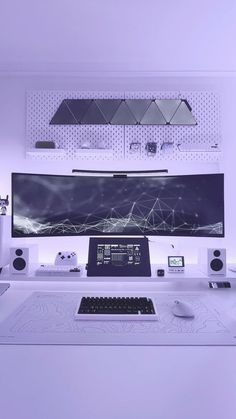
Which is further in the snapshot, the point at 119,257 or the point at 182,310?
the point at 119,257

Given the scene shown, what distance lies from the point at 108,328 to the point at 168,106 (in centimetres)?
164

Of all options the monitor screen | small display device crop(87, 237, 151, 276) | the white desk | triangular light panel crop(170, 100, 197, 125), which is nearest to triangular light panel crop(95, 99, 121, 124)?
triangular light panel crop(170, 100, 197, 125)

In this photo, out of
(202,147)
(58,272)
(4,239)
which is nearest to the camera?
(58,272)

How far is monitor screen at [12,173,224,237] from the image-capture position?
179 cm

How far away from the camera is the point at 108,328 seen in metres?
1.16

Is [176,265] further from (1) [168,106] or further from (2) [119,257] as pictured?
(1) [168,106]

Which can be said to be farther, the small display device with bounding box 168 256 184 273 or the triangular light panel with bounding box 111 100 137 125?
the triangular light panel with bounding box 111 100 137 125

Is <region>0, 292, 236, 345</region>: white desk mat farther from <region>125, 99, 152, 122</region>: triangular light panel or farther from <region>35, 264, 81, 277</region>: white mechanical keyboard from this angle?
<region>125, 99, 152, 122</region>: triangular light panel

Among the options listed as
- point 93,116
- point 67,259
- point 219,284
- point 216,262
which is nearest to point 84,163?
point 93,116

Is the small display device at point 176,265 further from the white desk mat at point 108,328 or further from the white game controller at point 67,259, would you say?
the white game controller at point 67,259

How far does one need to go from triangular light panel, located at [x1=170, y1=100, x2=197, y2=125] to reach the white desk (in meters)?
1.59
